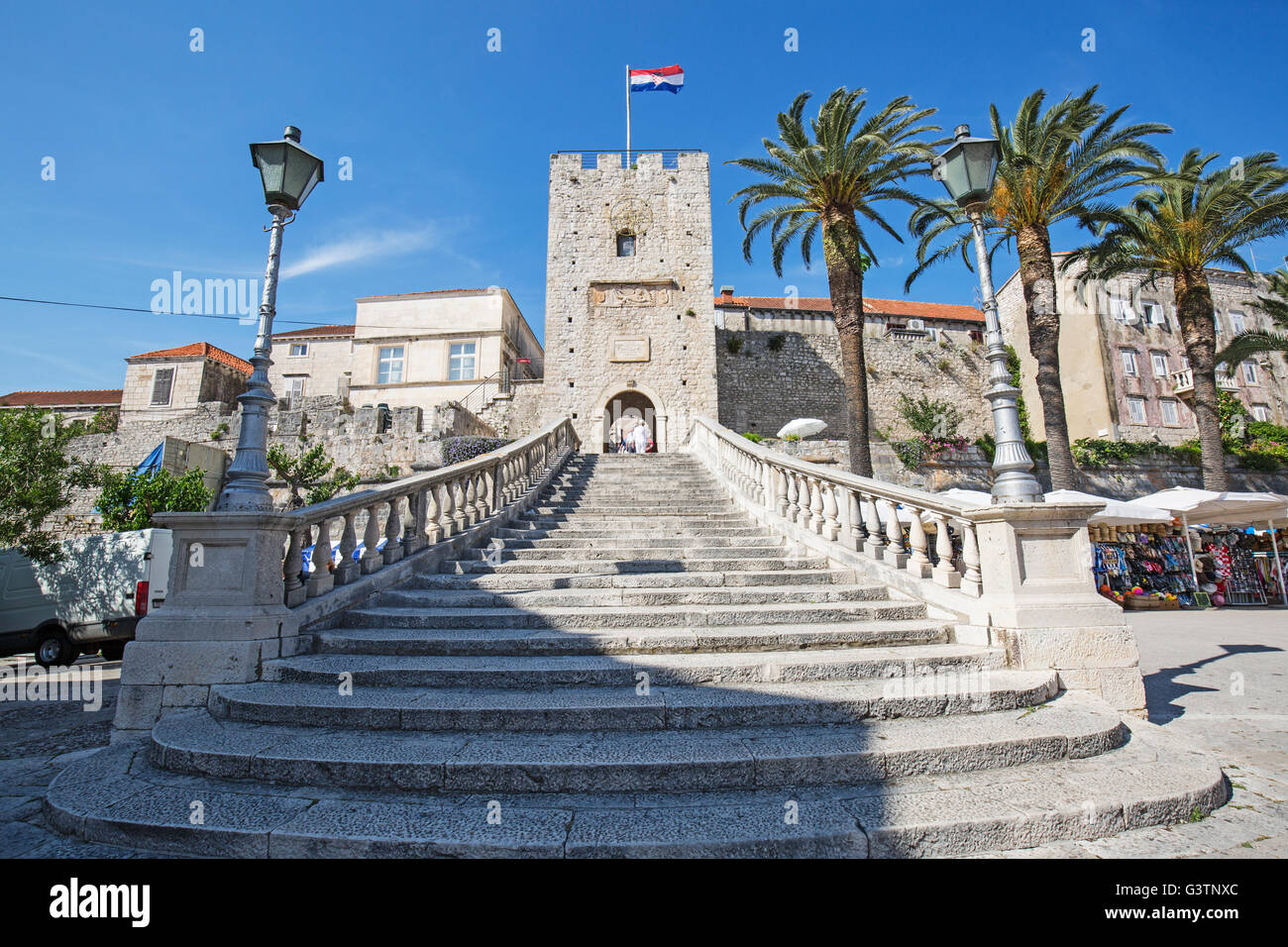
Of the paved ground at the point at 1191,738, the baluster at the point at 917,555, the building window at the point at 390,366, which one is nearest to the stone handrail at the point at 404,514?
the paved ground at the point at 1191,738

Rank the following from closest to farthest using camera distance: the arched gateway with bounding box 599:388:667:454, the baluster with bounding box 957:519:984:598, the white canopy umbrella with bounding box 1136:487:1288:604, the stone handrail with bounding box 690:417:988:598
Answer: the baluster with bounding box 957:519:984:598, the stone handrail with bounding box 690:417:988:598, the white canopy umbrella with bounding box 1136:487:1288:604, the arched gateway with bounding box 599:388:667:454

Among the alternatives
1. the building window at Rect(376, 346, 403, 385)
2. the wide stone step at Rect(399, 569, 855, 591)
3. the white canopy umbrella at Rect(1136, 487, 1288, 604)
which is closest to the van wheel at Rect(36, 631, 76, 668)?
the wide stone step at Rect(399, 569, 855, 591)

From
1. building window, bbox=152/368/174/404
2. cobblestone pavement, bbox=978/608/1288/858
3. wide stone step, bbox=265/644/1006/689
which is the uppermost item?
building window, bbox=152/368/174/404

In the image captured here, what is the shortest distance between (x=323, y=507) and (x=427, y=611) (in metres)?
1.21

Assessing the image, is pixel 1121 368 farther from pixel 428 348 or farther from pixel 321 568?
pixel 321 568

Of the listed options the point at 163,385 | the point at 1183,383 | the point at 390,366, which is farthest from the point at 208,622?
the point at 1183,383

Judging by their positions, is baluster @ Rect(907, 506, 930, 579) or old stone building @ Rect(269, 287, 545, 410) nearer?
baluster @ Rect(907, 506, 930, 579)

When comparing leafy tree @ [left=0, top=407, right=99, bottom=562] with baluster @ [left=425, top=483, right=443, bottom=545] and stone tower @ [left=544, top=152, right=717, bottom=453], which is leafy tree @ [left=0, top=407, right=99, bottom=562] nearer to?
baluster @ [left=425, top=483, right=443, bottom=545]

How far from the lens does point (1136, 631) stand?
27.2 ft

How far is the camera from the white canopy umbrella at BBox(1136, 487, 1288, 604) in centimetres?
1190

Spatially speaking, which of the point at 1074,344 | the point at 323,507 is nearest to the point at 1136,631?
the point at 323,507

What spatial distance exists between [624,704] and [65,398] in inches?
1548

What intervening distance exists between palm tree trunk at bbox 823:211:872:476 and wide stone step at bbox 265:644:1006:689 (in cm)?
1009
